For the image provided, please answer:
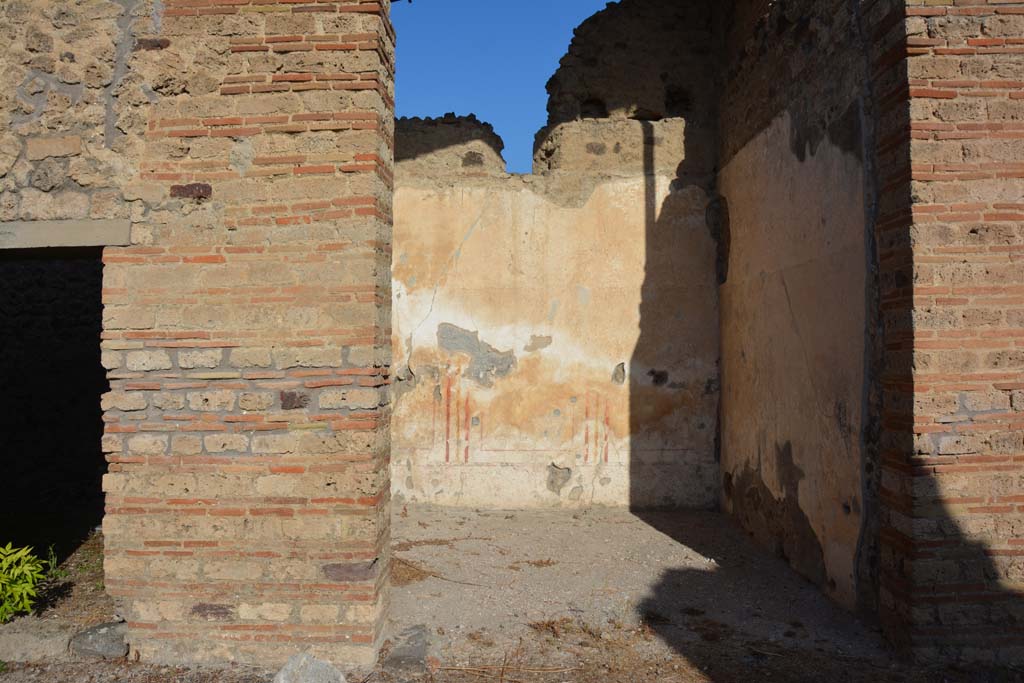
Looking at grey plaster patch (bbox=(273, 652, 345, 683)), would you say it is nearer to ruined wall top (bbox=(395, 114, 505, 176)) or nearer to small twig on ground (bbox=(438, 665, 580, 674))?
small twig on ground (bbox=(438, 665, 580, 674))

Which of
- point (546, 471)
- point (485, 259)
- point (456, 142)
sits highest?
point (456, 142)

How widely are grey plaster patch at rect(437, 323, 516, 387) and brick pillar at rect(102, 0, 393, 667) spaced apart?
3219mm

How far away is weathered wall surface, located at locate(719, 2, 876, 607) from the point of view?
4297 mm

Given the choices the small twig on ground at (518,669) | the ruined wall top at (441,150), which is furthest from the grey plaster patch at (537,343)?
the small twig on ground at (518,669)

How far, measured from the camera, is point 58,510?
7.18 meters

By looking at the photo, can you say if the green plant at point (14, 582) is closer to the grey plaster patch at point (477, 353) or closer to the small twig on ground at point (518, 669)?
the small twig on ground at point (518, 669)

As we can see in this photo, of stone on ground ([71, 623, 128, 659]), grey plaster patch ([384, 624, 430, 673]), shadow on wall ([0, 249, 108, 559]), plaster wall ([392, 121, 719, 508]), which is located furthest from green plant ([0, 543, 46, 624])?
plaster wall ([392, 121, 719, 508])

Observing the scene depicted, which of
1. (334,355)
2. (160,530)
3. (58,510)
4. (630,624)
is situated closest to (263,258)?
(334,355)

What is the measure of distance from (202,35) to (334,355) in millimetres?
1768

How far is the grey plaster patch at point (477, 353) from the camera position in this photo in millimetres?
6926

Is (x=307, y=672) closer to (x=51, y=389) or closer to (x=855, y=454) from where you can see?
(x=855, y=454)

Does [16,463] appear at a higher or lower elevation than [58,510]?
higher

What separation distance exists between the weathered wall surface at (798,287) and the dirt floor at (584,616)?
50 centimetres

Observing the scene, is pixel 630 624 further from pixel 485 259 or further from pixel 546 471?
pixel 485 259
